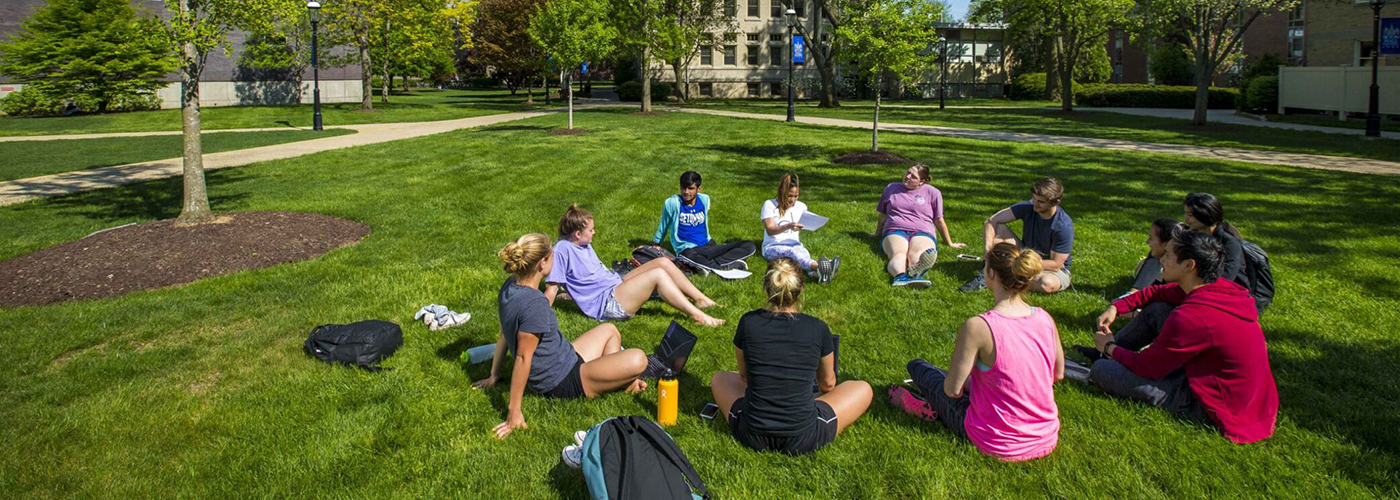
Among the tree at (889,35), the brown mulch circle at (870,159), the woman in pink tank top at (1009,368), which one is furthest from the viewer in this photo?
the brown mulch circle at (870,159)

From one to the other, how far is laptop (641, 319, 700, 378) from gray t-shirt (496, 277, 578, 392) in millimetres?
535

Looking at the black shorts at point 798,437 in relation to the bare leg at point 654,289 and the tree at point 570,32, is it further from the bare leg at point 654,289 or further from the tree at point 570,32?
the tree at point 570,32

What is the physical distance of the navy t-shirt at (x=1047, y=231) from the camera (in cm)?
816

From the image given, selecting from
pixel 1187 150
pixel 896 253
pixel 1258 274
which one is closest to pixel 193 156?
pixel 896 253

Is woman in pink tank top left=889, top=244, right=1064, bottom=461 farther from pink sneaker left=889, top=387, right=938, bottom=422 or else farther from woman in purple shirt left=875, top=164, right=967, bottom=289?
woman in purple shirt left=875, top=164, right=967, bottom=289

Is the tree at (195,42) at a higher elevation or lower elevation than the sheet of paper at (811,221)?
higher

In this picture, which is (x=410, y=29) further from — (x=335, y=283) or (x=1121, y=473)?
(x=1121, y=473)

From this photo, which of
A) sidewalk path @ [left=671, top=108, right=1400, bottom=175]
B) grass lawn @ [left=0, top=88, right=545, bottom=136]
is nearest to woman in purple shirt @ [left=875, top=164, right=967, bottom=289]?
sidewalk path @ [left=671, top=108, right=1400, bottom=175]

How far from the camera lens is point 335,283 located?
8.42 m

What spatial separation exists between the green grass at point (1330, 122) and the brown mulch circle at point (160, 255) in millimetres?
29036

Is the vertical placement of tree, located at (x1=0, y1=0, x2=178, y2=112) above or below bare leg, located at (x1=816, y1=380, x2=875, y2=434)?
above

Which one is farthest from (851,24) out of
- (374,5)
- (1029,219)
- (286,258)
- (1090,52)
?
(1090,52)

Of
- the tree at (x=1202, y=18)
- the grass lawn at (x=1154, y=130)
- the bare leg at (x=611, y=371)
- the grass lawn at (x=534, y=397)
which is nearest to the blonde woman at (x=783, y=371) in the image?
the grass lawn at (x=534, y=397)

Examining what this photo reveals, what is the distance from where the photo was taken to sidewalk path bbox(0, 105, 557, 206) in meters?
15.2
